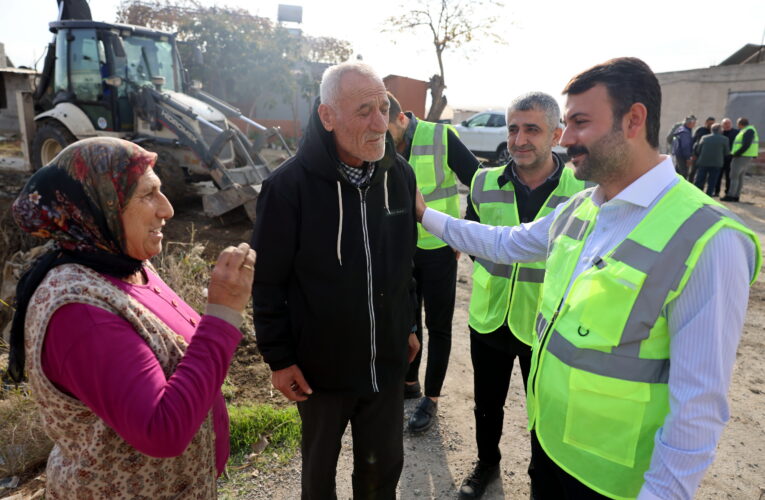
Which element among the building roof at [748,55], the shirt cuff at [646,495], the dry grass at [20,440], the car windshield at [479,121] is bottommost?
the dry grass at [20,440]

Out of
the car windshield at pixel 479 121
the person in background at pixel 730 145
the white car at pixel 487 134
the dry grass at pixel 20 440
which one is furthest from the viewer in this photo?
the car windshield at pixel 479 121

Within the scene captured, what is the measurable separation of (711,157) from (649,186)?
38.3ft

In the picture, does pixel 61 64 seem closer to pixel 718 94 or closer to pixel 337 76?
pixel 337 76

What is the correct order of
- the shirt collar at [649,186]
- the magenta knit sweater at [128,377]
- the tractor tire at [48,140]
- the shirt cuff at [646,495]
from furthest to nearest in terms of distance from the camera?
the tractor tire at [48,140], the shirt collar at [649,186], the shirt cuff at [646,495], the magenta knit sweater at [128,377]

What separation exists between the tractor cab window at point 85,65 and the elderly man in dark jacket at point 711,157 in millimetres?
12042

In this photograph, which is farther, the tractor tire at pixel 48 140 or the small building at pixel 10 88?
the small building at pixel 10 88

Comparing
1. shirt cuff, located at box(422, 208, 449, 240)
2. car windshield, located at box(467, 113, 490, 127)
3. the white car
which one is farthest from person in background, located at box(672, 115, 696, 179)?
shirt cuff, located at box(422, 208, 449, 240)

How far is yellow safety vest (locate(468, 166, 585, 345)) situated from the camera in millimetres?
2408

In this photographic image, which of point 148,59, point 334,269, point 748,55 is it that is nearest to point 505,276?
point 334,269

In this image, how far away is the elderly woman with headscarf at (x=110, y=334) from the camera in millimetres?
1140

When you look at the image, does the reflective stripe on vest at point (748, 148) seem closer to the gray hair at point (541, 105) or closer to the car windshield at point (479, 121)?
the car windshield at point (479, 121)

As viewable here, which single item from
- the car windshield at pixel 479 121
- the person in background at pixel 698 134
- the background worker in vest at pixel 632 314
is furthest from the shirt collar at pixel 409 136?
the car windshield at pixel 479 121

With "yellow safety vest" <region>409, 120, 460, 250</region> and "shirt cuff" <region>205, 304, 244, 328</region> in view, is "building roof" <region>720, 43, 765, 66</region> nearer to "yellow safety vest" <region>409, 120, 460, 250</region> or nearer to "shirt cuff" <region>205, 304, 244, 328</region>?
"yellow safety vest" <region>409, 120, 460, 250</region>

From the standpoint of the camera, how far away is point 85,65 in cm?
801
